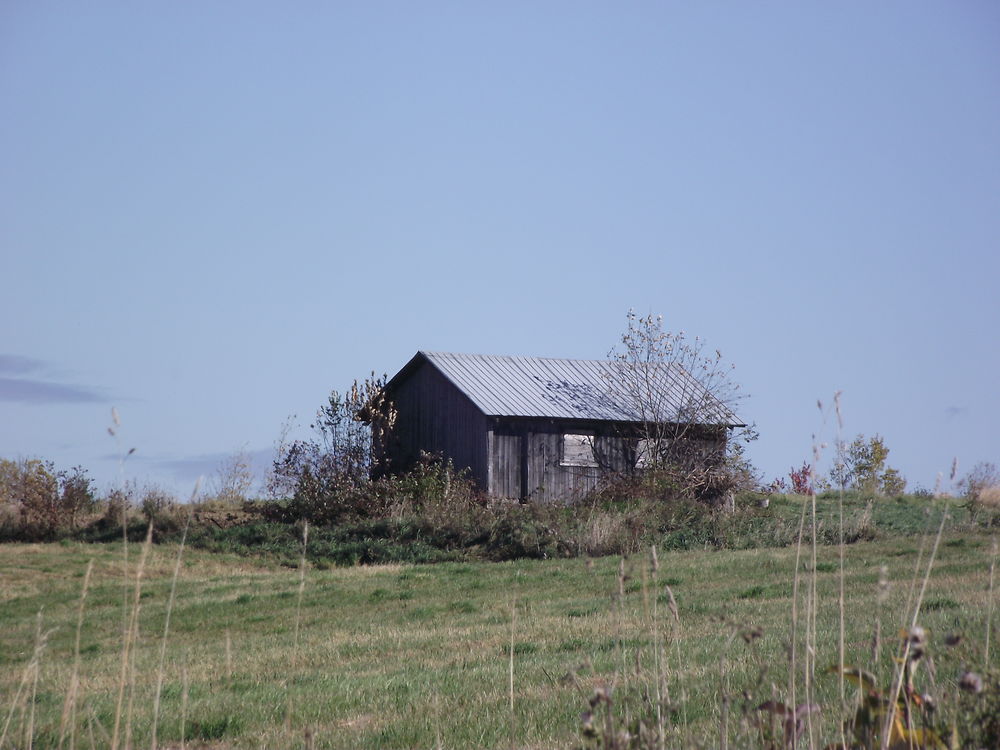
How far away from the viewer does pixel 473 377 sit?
29953mm

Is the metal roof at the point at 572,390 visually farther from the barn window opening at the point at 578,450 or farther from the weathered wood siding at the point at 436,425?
the barn window opening at the point at 578,450

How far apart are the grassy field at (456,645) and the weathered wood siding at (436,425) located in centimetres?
930

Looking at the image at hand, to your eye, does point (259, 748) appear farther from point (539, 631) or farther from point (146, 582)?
point (146, 582)

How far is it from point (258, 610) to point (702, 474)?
17.2m

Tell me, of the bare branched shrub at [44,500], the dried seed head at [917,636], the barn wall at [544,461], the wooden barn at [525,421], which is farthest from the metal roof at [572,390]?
the dried seed head at [917,636]

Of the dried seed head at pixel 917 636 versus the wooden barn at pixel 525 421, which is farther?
the wooden barn at pixel 525 421

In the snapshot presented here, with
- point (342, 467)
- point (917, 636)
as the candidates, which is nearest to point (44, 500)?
point (342, 467)

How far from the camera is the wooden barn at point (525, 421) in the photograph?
1114 inches

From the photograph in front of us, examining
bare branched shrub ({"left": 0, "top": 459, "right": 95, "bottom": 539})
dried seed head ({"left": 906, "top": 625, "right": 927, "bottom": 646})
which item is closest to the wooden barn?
bare branched shrub ({"left": 0, "top": 459, "right": 95, "bottom": 539})

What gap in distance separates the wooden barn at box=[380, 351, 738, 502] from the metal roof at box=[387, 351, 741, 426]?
0.03 metres

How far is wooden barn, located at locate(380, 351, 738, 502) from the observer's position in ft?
92.8

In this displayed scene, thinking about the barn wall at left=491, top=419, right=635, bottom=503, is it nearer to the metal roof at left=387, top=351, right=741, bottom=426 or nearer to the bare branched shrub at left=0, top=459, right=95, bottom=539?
the metal roof at left=387, top=351, right=741, bottom=426

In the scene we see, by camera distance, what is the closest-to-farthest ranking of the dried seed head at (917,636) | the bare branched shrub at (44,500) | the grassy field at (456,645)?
the dried seed head at (917,636), the grassy field at (456,645), the bare branched shrub at (44,500)

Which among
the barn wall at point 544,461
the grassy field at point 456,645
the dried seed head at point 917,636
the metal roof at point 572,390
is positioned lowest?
the grassy field at point 456,645
